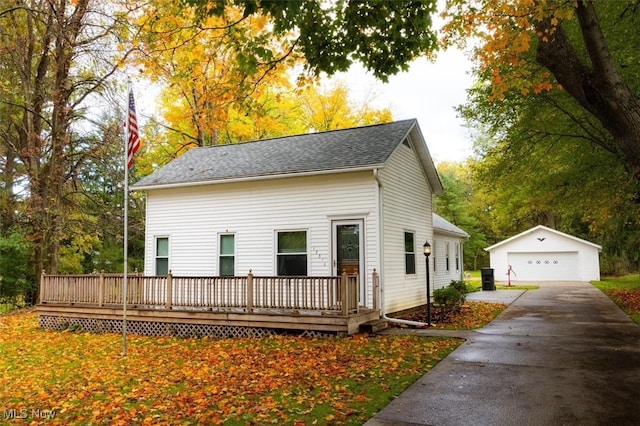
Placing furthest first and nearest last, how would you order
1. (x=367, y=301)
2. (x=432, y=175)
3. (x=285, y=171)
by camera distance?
(x=432, y=175) < (x=285, y=171) < (x=367, y=301)

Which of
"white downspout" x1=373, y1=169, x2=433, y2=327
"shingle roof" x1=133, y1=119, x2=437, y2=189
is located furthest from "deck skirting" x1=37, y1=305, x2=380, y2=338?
"shingle roof" x1=133, y1=119, x2=437, y2=189

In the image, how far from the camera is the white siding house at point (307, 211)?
11.9 meters

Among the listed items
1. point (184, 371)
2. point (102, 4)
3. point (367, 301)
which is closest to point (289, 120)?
point (102, 4)

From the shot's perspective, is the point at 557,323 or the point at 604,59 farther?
the point at 557,323

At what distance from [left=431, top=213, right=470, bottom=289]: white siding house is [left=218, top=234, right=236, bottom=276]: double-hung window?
7636mm

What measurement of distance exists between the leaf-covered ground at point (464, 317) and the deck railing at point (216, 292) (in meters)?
2.82

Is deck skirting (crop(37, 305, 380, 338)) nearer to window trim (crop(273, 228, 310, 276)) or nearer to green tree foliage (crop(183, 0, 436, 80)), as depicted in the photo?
window trim (crop(273, 228, 310, 276))

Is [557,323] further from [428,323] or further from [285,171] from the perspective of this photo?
[285,171]

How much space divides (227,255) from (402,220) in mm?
5200

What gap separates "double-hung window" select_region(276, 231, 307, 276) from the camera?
12542 mm

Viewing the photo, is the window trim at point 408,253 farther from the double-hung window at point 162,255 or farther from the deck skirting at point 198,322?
the double-hung window at point 162,255

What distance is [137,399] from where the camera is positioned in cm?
618

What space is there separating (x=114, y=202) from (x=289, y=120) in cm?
1282

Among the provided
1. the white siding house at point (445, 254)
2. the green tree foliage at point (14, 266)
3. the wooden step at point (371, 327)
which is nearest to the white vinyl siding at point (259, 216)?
the wooden step at point (371, 327)
